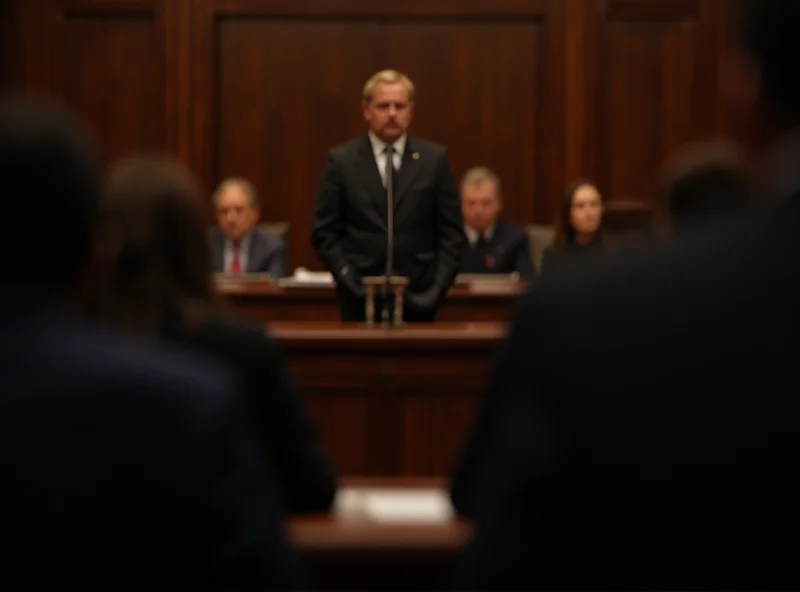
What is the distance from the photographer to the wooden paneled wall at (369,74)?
9.95 meters

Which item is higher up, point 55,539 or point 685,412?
point 685,412

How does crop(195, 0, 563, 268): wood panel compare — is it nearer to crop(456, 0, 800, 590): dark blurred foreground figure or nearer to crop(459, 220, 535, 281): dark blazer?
crop(459, 220, 535, 281): dark blazer

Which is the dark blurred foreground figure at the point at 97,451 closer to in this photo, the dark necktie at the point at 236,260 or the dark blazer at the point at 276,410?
the dark blazer at the point at 276,410

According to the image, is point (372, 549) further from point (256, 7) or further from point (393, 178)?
point (256, 7)

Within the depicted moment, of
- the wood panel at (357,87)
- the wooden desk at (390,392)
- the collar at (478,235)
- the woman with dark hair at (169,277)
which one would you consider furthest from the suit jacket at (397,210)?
the woman with dark hair at (169,277)

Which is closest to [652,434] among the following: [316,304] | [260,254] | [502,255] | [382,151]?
[382,151]

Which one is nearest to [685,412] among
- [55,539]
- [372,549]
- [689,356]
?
[689,356]

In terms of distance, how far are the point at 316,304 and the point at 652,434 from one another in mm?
6325

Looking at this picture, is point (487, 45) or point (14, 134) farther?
point (487, 45)

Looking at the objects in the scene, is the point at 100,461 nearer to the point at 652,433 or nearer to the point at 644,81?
the point at 652,433

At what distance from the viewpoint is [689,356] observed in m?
1.07

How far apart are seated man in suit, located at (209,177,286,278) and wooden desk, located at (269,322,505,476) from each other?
3186 millimetres

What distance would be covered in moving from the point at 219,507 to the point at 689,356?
0.45m

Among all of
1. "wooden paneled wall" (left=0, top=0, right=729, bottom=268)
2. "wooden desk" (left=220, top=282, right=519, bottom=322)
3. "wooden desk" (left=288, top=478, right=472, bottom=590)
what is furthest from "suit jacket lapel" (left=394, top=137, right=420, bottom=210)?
"wooden desk" (left=288, top=478, right=472, bottom=590)
